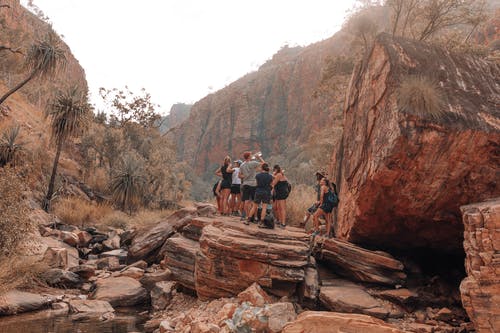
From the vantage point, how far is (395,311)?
282 inches

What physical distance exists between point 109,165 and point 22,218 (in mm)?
19445

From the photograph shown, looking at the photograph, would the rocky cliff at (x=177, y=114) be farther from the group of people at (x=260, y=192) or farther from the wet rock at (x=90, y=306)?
the wet rock at (x=90, y=306)

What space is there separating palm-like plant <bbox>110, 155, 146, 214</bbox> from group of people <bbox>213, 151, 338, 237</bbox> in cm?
1246

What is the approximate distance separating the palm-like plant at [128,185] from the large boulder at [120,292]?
1190 centimetres

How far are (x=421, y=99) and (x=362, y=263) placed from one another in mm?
3458

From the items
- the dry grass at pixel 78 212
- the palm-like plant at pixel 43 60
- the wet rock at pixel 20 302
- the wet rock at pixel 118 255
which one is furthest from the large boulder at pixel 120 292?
the palm-like plant at pixel 43 60

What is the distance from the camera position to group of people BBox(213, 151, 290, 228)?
8.90 metres

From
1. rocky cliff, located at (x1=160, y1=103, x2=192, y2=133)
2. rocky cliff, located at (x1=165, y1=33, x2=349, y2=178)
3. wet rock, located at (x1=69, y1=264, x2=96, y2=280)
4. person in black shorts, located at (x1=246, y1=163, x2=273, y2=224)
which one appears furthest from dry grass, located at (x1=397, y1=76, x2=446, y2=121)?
rocky cliff, located at (x1=160, y1=103, x2=192, y2=133)

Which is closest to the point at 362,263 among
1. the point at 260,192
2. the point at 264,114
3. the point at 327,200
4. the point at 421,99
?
the point at 327,200

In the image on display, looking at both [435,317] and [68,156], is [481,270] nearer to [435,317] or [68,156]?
[435,317]

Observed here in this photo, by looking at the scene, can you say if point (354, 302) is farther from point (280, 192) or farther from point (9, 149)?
point (9, 149)

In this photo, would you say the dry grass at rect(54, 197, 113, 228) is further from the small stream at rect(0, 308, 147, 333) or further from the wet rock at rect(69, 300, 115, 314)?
the small stream at rect(0, 308, 147, 333)

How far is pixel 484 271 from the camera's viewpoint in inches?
214

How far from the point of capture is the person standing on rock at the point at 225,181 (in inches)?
405
